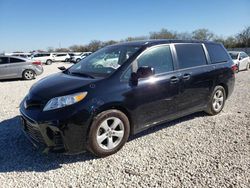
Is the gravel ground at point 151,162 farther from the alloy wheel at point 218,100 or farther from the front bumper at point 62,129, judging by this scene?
the alloy wheel at point 218,100

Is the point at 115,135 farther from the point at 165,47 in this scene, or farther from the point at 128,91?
the point at 165,47

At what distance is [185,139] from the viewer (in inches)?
164

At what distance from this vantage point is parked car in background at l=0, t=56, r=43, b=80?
12.1 metres

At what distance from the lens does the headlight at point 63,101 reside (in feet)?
10.7

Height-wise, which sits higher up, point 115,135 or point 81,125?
point 81,125

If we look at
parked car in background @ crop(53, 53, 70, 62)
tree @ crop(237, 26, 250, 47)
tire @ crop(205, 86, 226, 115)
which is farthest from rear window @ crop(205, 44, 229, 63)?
tree @ crop(237, 26, 250, 47)

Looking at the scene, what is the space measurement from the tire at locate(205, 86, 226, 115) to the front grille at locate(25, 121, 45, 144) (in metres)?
3.59

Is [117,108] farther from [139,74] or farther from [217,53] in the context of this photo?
[217,53]

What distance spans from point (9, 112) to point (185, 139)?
4336 millimetres

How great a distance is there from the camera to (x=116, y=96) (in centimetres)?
350

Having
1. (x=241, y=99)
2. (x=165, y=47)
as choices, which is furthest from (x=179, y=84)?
(x=241, y=99)

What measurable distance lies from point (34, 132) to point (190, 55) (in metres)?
3.22

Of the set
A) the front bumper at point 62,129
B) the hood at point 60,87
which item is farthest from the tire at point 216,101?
the front bumper at point 62,129

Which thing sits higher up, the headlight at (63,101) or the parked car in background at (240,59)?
the parked car in background at (240,59)
